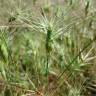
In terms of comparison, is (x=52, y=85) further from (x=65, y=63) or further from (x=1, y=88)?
(x=1, y=88)

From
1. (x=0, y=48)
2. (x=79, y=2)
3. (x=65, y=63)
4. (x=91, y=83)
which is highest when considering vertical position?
(x=79, y=2)

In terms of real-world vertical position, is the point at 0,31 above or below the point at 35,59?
above

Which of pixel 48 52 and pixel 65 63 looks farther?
pixel 65 63

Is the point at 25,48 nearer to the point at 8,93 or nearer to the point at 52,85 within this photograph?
the point at 52,85

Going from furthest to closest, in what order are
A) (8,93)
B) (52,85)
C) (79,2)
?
(79,2) → (52,85) → (8,93)

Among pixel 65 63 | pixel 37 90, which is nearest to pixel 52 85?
pixel 65 63

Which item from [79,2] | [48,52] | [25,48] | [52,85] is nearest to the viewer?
[48,52]
